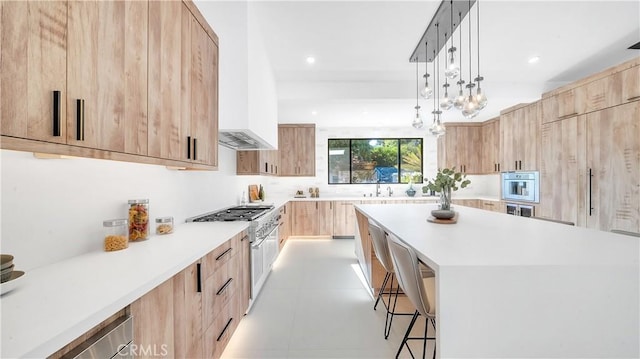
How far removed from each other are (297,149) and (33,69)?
508 centimetres

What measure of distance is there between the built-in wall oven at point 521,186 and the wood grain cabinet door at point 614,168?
0.86 m

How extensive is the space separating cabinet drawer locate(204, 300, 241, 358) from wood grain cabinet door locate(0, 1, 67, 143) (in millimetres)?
1292

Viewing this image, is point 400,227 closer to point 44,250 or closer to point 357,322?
point 357,322

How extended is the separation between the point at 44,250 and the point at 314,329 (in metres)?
Answer: 1.85

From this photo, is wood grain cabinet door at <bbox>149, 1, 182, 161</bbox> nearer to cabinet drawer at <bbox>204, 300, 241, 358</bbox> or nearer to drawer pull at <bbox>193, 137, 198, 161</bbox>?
drawer pull at <bbox>193, 137, 198, 161</bbox>

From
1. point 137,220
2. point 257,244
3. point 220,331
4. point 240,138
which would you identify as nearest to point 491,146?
point 240,138

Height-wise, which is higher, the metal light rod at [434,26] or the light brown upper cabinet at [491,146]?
the metal light rod at [434,26]

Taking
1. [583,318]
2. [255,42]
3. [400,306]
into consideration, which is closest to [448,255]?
[583,318]

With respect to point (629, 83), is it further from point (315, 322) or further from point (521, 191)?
point (315, 322)

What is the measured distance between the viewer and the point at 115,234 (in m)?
1.43

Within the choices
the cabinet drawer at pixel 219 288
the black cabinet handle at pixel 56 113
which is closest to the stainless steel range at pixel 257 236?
the cabinet drawer at pixel 219 288

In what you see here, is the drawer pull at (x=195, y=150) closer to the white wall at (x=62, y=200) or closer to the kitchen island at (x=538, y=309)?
the white wall at (x=62, y=200)

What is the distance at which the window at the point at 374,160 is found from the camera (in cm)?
613

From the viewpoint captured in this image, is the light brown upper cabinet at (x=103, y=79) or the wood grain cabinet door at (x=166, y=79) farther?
the wood grain cabinet door at (x=166, y=79)
